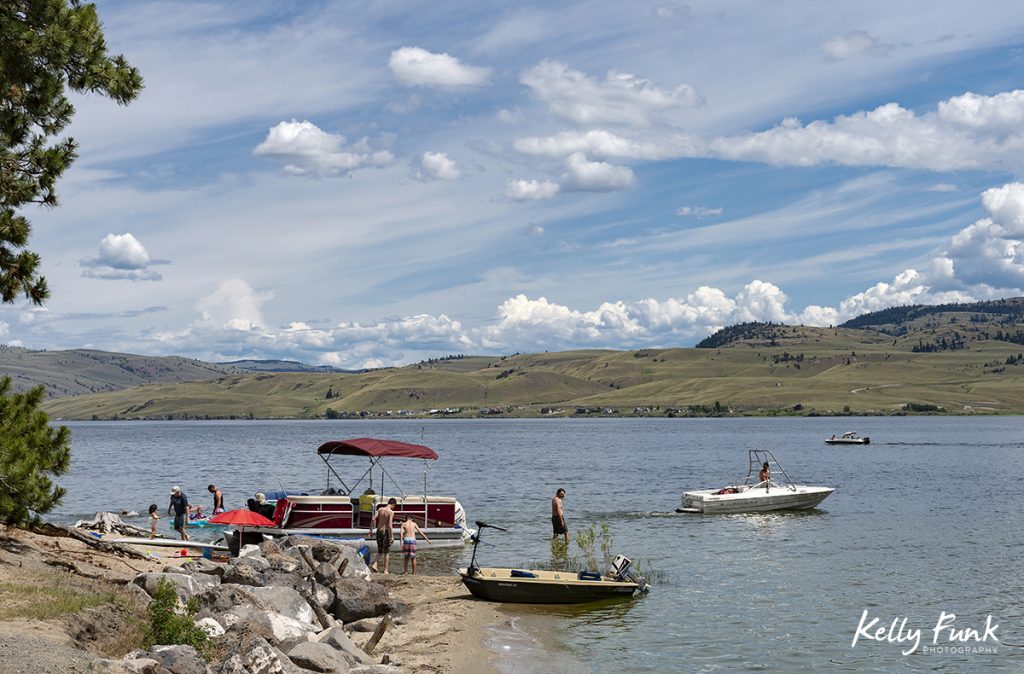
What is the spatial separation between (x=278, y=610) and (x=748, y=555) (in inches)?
910

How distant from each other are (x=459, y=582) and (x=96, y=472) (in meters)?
81.4

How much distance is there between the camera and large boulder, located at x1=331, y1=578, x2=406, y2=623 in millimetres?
25719

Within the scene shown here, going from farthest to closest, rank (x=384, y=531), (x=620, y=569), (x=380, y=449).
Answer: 1. (x=380, y=449)
2. (x=384, y=531)
3. (x=620, y=569)

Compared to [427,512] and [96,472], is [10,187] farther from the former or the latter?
[96,472]

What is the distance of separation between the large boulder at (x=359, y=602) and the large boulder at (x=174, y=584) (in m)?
5.48

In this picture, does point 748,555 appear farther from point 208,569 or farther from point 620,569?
point 208,569

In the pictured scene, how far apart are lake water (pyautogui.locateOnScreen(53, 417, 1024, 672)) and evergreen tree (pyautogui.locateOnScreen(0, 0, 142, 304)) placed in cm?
Result: 1469

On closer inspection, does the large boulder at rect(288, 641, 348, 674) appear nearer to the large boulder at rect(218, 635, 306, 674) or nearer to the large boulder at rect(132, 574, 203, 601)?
the large boulder at rect(218, 635, 306, 674)

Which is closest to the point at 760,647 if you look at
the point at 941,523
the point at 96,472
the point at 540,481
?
the point at 941,523

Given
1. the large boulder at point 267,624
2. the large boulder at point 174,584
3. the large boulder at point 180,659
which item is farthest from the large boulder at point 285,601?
the large boulder at point 180,659

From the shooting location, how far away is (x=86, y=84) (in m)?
18.2

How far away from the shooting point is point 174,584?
20219 mm

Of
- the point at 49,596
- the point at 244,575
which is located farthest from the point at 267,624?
the point at 244,575

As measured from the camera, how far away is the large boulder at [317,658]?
58.2 ft
